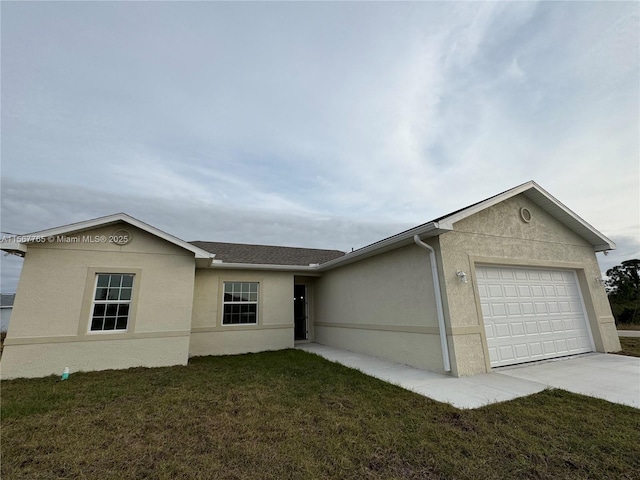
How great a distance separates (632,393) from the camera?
4465 millimetres

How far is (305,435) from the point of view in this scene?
131 inches

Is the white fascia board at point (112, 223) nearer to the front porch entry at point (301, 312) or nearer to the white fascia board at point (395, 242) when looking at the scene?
the white fascia board at point (395, 242)

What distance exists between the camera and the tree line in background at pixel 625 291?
17547 millimetres

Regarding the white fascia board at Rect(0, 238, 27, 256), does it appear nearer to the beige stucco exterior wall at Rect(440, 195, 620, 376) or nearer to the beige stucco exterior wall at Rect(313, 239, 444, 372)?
the beige stucco exterior wall at Rect(313, 239, 444, 372)

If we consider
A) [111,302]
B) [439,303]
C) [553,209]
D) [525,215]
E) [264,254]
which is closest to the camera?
[439,303]

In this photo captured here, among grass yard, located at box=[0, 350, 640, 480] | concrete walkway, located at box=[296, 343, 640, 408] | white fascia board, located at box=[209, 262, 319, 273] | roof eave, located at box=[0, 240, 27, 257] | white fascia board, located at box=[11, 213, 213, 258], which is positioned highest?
white fascia board, located at box=[11, 213, 213, 258]

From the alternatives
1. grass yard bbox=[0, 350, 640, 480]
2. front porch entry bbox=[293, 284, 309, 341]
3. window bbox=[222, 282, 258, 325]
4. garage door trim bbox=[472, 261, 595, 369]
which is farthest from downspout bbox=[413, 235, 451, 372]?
front porch entry bbox=[293, 284, 309, 341]

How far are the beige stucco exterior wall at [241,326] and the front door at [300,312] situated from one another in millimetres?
1936

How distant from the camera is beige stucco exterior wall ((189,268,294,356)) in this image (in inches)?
375

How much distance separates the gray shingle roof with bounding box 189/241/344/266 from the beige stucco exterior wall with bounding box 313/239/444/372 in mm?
2316

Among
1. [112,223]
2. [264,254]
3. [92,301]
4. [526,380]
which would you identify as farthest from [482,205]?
[92,301]

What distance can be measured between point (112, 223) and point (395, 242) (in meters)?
7.96

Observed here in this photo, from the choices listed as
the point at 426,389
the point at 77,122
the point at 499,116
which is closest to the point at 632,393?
the point at 426,389

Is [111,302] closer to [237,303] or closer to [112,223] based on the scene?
[112,223]
